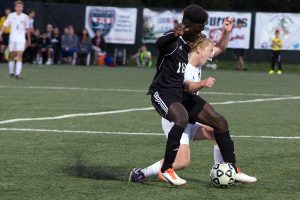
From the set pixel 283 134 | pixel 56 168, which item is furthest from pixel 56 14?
pixel 56 168

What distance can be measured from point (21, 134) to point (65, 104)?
5244 mm

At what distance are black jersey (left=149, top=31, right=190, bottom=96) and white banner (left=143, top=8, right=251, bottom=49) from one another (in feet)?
106

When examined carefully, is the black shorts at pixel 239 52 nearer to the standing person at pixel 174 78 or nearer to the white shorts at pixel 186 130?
the white shorts at pixel 186 130

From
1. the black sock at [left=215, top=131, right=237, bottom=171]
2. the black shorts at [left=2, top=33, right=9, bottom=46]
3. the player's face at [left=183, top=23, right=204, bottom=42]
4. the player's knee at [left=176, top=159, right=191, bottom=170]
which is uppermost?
the player's face at [left=183, top=23, right=204, bottom=42]

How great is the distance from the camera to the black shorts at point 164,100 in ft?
30.4

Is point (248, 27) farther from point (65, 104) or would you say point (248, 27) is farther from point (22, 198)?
point (22, 198)

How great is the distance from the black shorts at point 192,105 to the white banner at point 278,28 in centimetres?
3238

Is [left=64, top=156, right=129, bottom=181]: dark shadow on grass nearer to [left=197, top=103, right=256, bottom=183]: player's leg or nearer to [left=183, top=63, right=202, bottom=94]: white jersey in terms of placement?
[left=197, top=103, right=256, bottom=183]: player's leg

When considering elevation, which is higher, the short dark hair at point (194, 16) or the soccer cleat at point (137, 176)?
the short dark hair at point (194, 16)

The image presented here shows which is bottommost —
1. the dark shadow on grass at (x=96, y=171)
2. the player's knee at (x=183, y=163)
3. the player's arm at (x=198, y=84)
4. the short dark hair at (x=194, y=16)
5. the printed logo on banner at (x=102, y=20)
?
the printed logo on banner at (x=102, y=20)

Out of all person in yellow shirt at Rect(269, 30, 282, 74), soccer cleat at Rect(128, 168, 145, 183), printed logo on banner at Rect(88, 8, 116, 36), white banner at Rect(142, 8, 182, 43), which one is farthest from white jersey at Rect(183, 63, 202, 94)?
printed logo on banner at Rect(88, 8, 116, 36)

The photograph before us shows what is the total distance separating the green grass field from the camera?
889 cm

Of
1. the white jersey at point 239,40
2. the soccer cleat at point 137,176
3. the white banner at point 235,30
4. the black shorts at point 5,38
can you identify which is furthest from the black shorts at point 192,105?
the white jersey at point 239,40

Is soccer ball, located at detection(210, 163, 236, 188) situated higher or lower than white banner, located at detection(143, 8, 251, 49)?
higher
